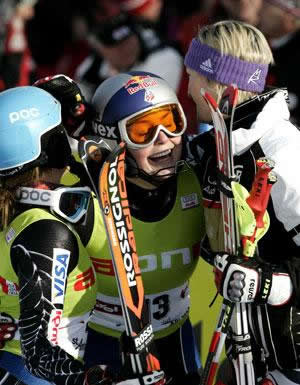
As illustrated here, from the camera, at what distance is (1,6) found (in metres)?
10.6

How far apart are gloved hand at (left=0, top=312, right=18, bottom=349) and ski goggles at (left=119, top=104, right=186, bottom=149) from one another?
1.12 m

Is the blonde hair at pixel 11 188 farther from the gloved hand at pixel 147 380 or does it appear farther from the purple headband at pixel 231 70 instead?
the purple headband at pixel 231 70

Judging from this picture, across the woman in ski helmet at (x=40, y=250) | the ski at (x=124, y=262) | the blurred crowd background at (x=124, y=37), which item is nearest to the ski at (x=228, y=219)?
the ski at (x=124, y=262)

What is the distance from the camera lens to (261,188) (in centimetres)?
375

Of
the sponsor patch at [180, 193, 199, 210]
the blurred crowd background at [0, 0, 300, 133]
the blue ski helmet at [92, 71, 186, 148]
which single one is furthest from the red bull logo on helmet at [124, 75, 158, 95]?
the blurred crowd background at [0, 0, 300, 133]

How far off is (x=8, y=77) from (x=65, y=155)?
5150 millimetres

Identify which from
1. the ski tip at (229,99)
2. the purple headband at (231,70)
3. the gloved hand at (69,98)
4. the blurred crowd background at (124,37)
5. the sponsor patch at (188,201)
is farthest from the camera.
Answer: the blurred crowd background at (124,37)

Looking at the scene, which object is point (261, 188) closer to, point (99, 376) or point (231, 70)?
point (231, 70)

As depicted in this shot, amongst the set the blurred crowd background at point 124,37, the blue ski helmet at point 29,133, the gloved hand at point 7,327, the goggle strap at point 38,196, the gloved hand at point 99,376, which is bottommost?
the blurred crowd background at point 124,37

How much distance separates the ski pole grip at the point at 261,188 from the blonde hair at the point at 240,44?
560 mm

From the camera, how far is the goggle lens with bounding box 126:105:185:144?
4414mm

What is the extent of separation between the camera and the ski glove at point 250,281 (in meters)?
3.83

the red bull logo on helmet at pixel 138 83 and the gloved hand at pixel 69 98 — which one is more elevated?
the red bull logo on helmet at pixel 138 83

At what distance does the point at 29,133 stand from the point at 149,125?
33.5 inches
